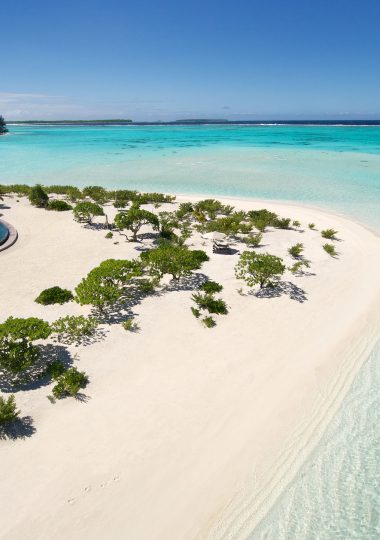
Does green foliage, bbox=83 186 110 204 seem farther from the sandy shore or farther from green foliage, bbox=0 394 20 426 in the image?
green foliage, bbox=0 394 20 426

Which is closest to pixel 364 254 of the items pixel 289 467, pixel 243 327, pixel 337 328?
pixel 337 328

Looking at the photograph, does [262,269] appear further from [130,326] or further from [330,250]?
[330,250]

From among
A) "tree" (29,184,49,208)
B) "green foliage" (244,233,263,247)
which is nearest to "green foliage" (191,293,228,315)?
"green foliage" (244,233,263,247)

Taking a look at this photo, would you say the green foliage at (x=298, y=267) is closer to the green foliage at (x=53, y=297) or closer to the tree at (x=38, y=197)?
the green foliage at (x=53, y=297)

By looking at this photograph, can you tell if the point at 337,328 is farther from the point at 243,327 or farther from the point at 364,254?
the point at 364,254

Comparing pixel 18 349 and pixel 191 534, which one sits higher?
pixel 18 349

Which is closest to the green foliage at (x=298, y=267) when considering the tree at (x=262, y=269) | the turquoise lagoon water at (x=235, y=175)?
the tree at (x=262, y=269)
